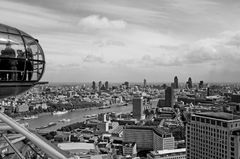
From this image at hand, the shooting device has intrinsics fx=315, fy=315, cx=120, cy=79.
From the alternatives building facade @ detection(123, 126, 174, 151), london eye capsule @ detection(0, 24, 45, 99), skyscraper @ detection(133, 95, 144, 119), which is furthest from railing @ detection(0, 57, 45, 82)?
skyscraper @ detection(133, 95, 144, 119)

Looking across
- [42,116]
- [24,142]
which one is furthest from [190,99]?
[24,142]

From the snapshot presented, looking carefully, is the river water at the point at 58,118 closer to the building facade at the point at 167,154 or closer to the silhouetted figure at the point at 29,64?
the building facade at the point at 167,154

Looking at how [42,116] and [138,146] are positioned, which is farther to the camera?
[42,116]

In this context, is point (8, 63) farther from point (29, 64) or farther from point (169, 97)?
point (169, 97)

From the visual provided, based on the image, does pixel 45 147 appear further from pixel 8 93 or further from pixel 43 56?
pixel 43 56

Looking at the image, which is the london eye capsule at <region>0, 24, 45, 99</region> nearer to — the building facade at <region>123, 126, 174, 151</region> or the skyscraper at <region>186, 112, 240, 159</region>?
the skyscraper at <region>186, 112, 240, 159</region>
